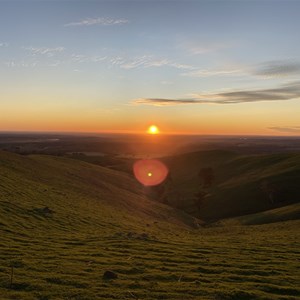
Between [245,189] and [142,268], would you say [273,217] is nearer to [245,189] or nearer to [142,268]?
[245,189]

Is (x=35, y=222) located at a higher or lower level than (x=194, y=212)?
higher

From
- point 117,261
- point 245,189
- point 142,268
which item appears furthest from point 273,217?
point 142,268

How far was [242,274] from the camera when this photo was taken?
24734 millimetres

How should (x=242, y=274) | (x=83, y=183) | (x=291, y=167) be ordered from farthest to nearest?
(x=291, y=167) < (x=83, y=183) < (x=242, y=274)

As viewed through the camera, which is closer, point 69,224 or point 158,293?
point 158,293

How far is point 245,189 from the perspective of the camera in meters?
110

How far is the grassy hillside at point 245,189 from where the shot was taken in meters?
97.6

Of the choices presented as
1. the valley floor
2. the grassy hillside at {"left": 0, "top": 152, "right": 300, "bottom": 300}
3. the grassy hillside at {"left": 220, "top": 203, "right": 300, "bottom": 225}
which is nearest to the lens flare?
the grassy hillside at {"left": 220, "top": 203, "right": 300, "bottom": 225}

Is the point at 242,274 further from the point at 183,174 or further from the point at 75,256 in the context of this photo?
the point at 183,174

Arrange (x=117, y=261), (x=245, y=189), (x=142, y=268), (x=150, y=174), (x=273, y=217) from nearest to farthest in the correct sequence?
(x=142, y=268), (x=117, y=261), (x=273, y=217), (x=245, y=189), (x=150, y=174)

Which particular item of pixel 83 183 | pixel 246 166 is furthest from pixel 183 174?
pixel 83 183

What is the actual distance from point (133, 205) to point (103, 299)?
5716 centimetres

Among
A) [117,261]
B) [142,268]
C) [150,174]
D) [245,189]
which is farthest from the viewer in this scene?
[150,174]

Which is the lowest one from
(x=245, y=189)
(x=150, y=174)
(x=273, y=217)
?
(x=150, y=174)
